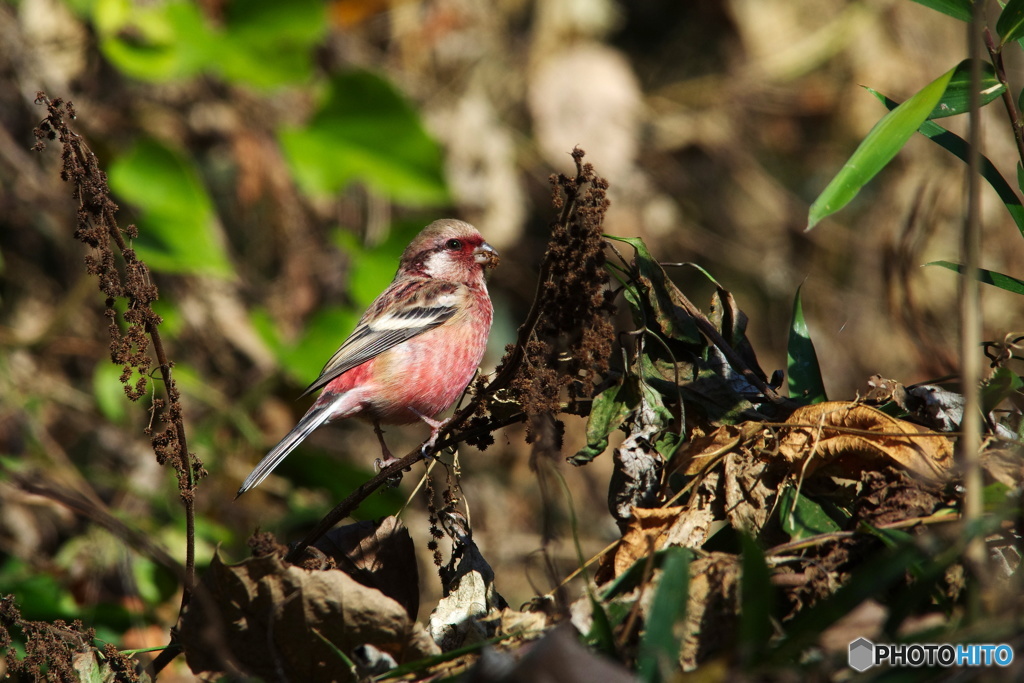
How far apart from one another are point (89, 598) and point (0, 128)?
3292mm

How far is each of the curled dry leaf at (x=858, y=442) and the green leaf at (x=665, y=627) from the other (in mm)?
618

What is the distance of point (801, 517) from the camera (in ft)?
7.60

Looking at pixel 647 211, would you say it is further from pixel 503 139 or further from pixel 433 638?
pixel 433 638

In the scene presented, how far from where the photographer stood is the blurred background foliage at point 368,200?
586 cm

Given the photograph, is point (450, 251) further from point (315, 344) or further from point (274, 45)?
point (274, 45)

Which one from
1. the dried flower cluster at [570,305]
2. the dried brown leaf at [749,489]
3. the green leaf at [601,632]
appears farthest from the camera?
the dried brown leaf at [749,489]

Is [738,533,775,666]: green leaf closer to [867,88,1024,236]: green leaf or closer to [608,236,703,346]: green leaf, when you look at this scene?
[608,236,703,346]: green leaf

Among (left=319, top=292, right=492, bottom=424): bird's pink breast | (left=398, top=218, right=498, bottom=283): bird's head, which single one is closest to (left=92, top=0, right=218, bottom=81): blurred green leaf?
(left=398, top=218, right=498, bottom=283): bird's head

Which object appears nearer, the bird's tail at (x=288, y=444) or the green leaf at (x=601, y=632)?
the green leaf at (x=601, y=632)

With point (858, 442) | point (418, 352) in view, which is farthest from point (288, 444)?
point (858, 442)

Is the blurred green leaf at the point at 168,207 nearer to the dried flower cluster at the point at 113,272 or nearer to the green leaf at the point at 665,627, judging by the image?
the dried flower cluster at the point at 113,272

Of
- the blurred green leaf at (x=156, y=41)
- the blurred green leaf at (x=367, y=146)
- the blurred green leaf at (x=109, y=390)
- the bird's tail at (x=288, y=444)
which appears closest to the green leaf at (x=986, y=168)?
the bird's tail at (x=288, y=444)

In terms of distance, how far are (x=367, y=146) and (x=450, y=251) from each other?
1048mm

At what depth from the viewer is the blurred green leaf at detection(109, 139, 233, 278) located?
219 inches
